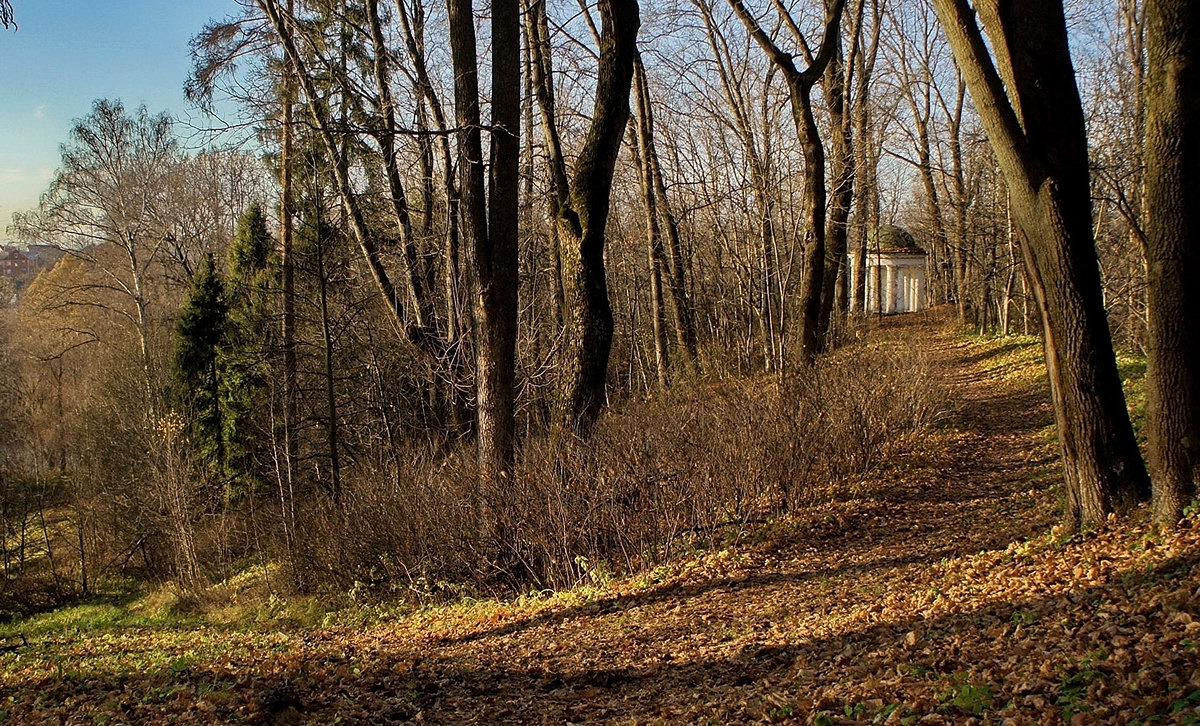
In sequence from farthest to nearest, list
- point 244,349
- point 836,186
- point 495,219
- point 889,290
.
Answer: point 889,290, point 244,349, point 836,186, point 495,219

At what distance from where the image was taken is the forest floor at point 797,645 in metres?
3.97

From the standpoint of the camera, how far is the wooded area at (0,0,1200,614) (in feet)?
18.7

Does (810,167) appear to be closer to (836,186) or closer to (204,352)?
(836,186)

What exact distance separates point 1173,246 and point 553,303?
13.0 metres

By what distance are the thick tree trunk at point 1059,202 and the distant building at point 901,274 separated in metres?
38.6

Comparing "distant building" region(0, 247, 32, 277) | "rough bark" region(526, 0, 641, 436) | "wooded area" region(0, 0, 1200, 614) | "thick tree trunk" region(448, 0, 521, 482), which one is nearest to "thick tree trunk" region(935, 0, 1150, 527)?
"wooded area" region(0, 0, 1200, 614)

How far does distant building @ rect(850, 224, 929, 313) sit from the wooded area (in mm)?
11238

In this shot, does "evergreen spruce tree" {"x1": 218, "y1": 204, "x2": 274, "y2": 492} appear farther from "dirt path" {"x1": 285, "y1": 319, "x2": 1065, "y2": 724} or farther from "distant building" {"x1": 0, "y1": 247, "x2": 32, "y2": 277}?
"distant building" {"x1": 0, "y1": 247, "x2": 32, "y2": 277}

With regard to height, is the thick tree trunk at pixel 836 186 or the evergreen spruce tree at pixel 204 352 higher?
the thick tree trunk at pixel 836 186

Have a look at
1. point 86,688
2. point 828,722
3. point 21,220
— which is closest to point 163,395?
point 21,220

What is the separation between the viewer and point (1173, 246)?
5273 mm

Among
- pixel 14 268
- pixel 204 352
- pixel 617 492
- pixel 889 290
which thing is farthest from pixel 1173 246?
pixel 14 268

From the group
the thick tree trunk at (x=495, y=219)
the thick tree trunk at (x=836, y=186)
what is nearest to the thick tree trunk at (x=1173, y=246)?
the thick tree trunk at (x=495, y=219)

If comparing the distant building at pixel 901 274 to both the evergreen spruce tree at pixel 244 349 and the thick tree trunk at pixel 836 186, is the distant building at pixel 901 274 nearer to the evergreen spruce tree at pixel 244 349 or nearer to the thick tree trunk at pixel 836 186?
the thick tree trunk at pixel 836 186
